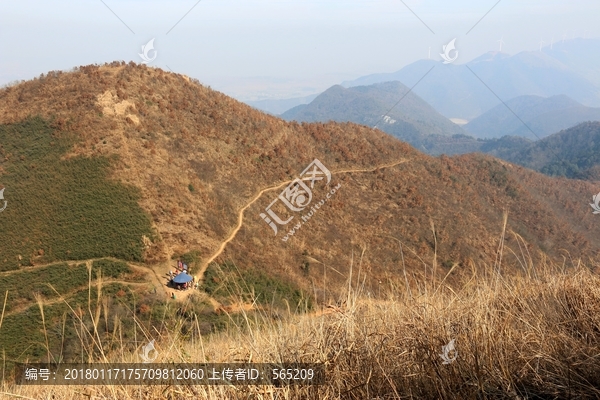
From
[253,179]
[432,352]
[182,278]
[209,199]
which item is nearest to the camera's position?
[432,352]

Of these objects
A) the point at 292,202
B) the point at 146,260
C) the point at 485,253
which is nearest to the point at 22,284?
the point at 146,260

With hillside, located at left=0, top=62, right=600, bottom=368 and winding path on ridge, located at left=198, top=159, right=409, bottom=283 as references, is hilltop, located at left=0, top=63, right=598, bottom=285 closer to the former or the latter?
hillside, located at left=0, top=62, right=600, bottom=368

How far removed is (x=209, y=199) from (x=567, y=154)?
103 meters

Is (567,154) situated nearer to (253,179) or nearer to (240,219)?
(253,179)

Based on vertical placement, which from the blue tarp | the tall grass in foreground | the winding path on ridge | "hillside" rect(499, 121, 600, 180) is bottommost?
the tall grass in foreground

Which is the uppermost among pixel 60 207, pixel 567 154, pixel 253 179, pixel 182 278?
pixel 567 154

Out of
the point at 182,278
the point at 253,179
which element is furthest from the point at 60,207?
the point at 253,179

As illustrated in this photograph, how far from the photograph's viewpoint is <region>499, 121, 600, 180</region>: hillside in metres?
82.2

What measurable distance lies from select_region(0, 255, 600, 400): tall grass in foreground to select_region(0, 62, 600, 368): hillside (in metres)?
12.6

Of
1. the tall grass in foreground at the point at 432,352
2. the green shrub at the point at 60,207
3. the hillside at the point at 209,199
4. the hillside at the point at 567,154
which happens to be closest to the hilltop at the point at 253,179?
the hillside at the point at 209,199

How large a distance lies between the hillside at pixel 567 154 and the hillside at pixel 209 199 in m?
47.6

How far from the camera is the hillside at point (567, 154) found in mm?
82188

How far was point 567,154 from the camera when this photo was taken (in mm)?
98000

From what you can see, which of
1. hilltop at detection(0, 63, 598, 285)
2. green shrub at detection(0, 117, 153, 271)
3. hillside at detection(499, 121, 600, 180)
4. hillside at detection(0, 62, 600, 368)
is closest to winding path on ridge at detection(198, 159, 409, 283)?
hillside at detection(0, 62, 600, 368)
